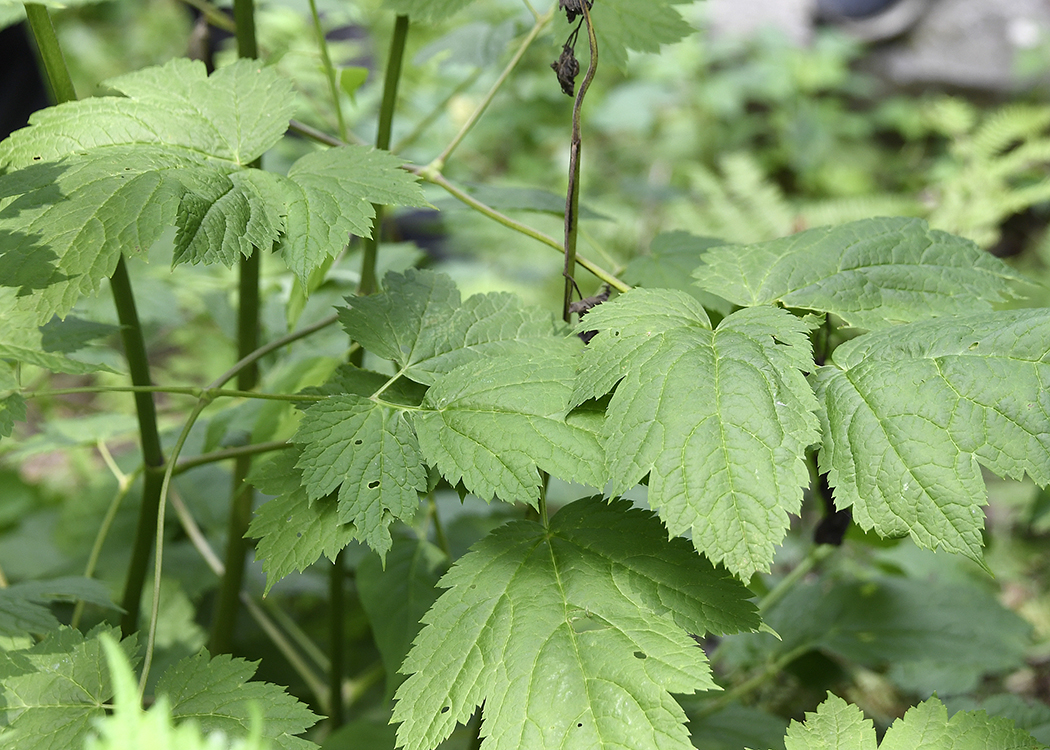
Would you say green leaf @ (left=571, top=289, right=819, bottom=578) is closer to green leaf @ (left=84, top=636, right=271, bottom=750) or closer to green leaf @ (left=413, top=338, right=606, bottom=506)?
green leaf @ (left=413, top=338, right=606, bottom=506)

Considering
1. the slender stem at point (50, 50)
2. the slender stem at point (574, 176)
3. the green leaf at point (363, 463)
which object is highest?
the slender stem at point (50, 50)

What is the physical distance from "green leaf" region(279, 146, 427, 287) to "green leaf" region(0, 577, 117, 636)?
52 centimetres

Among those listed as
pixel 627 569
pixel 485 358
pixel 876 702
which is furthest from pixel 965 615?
pixel 485 358

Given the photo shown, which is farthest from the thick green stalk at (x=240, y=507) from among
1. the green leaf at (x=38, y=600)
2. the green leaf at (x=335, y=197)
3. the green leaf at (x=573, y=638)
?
the green leaf at (x=573, y=638)

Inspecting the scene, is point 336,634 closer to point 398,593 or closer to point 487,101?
point 398,593

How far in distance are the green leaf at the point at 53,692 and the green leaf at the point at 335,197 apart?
446mm

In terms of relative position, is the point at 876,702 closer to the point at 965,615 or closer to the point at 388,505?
the point at 965,615

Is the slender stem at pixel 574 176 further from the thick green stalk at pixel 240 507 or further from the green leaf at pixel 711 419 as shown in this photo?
the thick green stalk at pixel 240 507

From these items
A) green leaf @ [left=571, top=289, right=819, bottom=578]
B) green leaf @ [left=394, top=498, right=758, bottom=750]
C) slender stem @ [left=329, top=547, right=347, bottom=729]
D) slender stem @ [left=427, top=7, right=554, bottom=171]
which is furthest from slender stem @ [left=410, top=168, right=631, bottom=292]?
slender stem @ [left=329, top=547, right=347, bottom=729]

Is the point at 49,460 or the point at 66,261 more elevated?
the point at 66,261

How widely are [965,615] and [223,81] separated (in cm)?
147

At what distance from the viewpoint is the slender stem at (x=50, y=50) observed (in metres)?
0.85

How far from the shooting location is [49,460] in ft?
10.0

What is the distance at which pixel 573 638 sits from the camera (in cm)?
72
